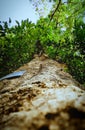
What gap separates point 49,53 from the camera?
9078mm

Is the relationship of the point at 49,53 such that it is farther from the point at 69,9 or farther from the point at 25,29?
the point at 69,9

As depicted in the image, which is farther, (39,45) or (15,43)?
(39,45)

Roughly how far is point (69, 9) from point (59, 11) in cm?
88

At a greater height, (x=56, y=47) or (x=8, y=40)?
(x=8, y=40)

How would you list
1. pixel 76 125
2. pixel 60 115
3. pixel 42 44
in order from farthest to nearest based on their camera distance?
pixel 42 44 → pixel 60 115 → pixel 76 125

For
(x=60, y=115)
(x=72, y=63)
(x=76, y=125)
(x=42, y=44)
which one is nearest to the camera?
(x=76, y=125)

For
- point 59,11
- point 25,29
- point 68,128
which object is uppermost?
point 59,11

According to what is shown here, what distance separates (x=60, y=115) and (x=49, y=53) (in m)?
7.82

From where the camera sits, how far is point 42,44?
988 centimetres

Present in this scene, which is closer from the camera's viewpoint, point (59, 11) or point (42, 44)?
point (42, 44)

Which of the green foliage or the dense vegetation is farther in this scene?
the green foliage

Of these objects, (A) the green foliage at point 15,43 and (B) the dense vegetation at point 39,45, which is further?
(A) the green foliage at point 15,43

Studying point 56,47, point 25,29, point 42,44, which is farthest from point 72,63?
point 25,29

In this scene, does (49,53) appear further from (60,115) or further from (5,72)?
(60,115)
